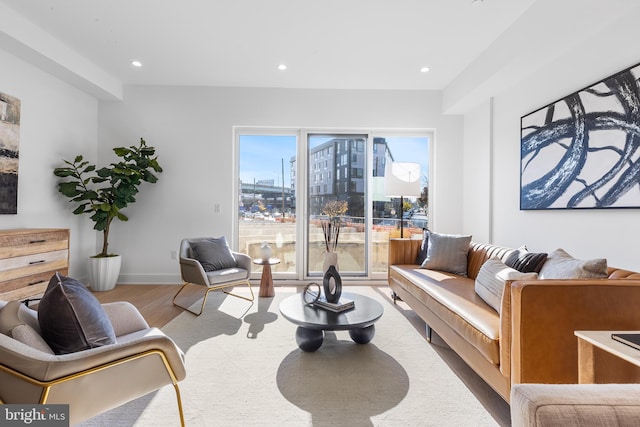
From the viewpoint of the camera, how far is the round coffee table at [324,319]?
1.97m

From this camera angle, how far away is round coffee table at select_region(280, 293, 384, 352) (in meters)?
1.97

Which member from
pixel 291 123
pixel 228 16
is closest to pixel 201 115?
pixel 291 123

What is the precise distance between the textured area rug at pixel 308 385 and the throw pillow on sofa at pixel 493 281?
542 mm

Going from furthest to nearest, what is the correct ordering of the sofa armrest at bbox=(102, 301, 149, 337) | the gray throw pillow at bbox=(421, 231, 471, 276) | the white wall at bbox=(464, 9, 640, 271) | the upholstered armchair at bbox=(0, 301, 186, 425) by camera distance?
the gray throw pillow at bbox=(421, 231, 471, 276) < the white wall at bbox=(464, 9, 640, 271) < the sofa armrest at bbox=(102, 301, 149, 337) < the upholstered armchair at bbox=(0, 301, 186, 425)

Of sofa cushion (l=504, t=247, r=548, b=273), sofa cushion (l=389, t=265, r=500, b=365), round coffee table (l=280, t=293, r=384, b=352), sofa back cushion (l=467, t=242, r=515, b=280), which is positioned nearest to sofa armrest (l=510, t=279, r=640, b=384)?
sofa cushion (l=389, t=265, r=500, b=365)

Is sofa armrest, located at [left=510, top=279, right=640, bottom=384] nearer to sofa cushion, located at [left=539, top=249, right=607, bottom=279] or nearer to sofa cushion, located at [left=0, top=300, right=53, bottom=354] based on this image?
sofa cushion, located at [left=539, top=249, right=607, bottom=279]

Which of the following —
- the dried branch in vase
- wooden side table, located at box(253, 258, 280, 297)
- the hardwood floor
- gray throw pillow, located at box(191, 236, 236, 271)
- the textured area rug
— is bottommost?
the textured area rug

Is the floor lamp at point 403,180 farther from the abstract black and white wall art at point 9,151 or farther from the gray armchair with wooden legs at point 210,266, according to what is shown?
the abstract black and white wall art at point 9,151

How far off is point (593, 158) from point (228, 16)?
132 inches

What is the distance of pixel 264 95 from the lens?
433 cm

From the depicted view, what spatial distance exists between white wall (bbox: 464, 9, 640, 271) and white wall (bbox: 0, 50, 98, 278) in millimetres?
5281

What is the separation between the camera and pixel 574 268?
1.71 meters

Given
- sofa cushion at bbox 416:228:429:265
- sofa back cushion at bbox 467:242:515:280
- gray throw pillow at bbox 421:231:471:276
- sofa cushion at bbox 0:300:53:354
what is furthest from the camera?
sofa cushion at bbox 416:228:429:265

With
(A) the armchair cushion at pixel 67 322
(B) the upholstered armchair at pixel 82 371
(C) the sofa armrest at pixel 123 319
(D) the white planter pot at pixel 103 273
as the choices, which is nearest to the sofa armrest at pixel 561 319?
(B) the upholstered armchair at pixel 82 371
